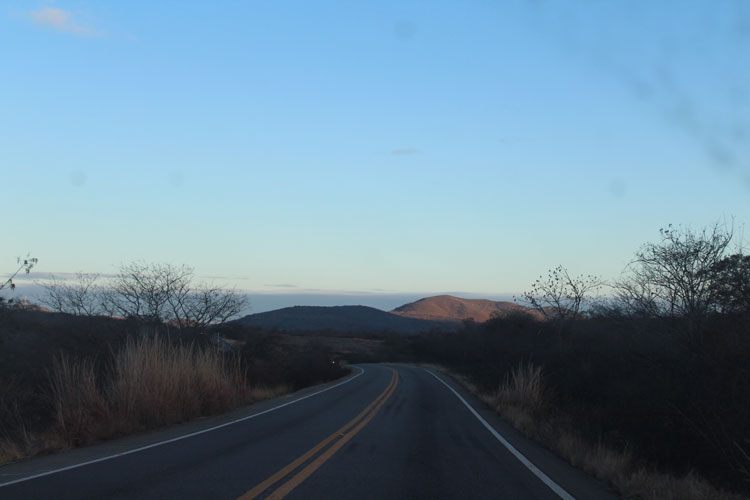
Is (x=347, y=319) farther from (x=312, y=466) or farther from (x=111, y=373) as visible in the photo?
(x=312, y=466)

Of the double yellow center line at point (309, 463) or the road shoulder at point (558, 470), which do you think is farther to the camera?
the road shoulder at point (558, 470)

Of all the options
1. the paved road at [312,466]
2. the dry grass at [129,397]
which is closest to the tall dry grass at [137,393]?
the dry grass at [129,397]

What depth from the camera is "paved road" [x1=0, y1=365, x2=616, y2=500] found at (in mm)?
7648

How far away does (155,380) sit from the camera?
15.5 m

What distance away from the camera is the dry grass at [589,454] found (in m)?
8.09

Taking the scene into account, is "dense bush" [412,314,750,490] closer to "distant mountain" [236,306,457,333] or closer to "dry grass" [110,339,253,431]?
"dry grass" [110,339,253,431]

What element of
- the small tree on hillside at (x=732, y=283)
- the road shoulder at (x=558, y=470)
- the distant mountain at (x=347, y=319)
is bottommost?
the distant mountain at (x=347, y=319)

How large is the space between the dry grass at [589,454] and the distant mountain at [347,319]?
462ft

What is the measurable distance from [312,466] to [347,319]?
17293 cm

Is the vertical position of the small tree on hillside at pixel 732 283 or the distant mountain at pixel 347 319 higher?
the small tree on hillside at pixel 732 283

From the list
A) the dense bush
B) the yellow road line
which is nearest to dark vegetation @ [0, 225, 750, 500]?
the dense bush

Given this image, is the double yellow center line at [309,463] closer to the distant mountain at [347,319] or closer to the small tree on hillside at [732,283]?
Answer: the small tree on hillside at [732,283]

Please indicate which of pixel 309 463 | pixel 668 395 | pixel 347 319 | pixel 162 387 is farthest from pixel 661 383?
pixel 347 319

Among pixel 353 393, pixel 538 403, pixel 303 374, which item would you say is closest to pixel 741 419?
pixel 538 403
